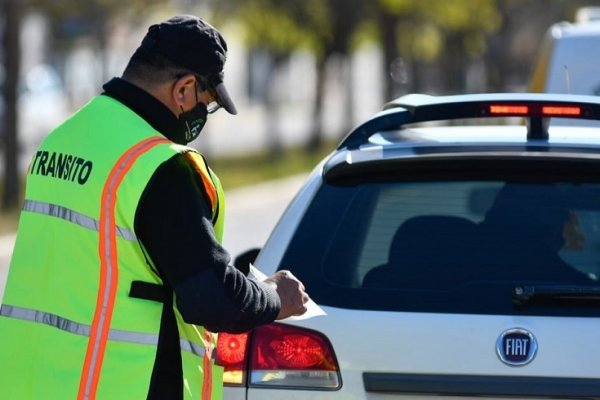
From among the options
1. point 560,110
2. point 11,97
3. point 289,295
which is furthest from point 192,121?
point 11,97

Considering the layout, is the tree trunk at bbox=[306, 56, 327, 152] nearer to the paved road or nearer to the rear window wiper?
the paved road

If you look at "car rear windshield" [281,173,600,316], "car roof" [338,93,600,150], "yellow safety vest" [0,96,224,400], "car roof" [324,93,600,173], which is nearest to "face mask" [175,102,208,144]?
"yellow safety vest" [0,96,224,400]

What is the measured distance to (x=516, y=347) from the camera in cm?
389

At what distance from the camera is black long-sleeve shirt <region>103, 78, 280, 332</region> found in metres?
3.42

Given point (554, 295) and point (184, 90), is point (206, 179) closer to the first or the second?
point (184, 90)

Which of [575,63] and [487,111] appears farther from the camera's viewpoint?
[575,63]

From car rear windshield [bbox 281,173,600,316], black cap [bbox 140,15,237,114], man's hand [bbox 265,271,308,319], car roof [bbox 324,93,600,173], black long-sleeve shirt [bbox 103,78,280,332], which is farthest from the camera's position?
car roof [bbox 324,93,600,173]

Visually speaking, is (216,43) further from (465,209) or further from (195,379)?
(465,209)

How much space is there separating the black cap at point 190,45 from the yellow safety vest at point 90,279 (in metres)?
0.17

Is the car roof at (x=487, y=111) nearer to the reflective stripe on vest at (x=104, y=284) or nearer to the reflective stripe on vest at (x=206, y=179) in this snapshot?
the reflective stripe on vest at (x=206, y=179)

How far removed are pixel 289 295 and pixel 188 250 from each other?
1.25ft

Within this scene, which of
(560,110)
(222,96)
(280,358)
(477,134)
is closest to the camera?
(222,96)

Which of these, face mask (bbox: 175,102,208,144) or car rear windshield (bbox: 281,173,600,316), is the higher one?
face mask (bbox: 175,102,208,144)

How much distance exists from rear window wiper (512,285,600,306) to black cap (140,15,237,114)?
3.32 feet
